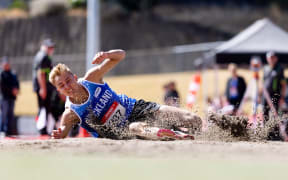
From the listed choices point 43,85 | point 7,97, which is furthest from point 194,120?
point 7,97

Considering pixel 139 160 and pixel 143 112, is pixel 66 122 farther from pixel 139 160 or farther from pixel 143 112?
pixel 139 160

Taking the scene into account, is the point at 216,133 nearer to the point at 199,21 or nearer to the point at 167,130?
the point at 167,130

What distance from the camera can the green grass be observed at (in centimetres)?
382

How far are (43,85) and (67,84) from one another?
3.85 m

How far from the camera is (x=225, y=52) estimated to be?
1363 centimetres

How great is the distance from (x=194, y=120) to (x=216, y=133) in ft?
1.04

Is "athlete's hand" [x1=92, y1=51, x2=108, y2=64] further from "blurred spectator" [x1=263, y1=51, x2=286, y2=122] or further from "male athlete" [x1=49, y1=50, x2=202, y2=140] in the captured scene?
"blurred spectator" [x1=263, y1=51, x2=286, y2=122]

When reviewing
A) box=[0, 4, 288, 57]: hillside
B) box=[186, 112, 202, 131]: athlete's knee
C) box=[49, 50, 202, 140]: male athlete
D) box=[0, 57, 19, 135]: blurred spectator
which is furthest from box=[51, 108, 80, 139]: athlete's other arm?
box=[0, 4, 288, 57]: hillside

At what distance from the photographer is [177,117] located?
649 cm

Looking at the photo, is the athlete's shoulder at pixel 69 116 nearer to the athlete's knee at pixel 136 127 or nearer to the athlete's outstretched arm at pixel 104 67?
the athlete's outstretched arm at pixel 104 67

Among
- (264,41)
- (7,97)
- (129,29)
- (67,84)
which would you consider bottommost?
(67,84)

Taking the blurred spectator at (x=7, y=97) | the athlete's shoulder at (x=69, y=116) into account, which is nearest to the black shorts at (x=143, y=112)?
the athlete's shoulder at (x=69, y=116)

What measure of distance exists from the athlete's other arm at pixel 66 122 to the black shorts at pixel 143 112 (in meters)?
0.70

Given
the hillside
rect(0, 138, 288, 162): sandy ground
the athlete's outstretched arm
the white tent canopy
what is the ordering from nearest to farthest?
rect(0, 138, 288, 162): sandy ground, the athlete's outstretched arm, the white tent canopy, the hillside
